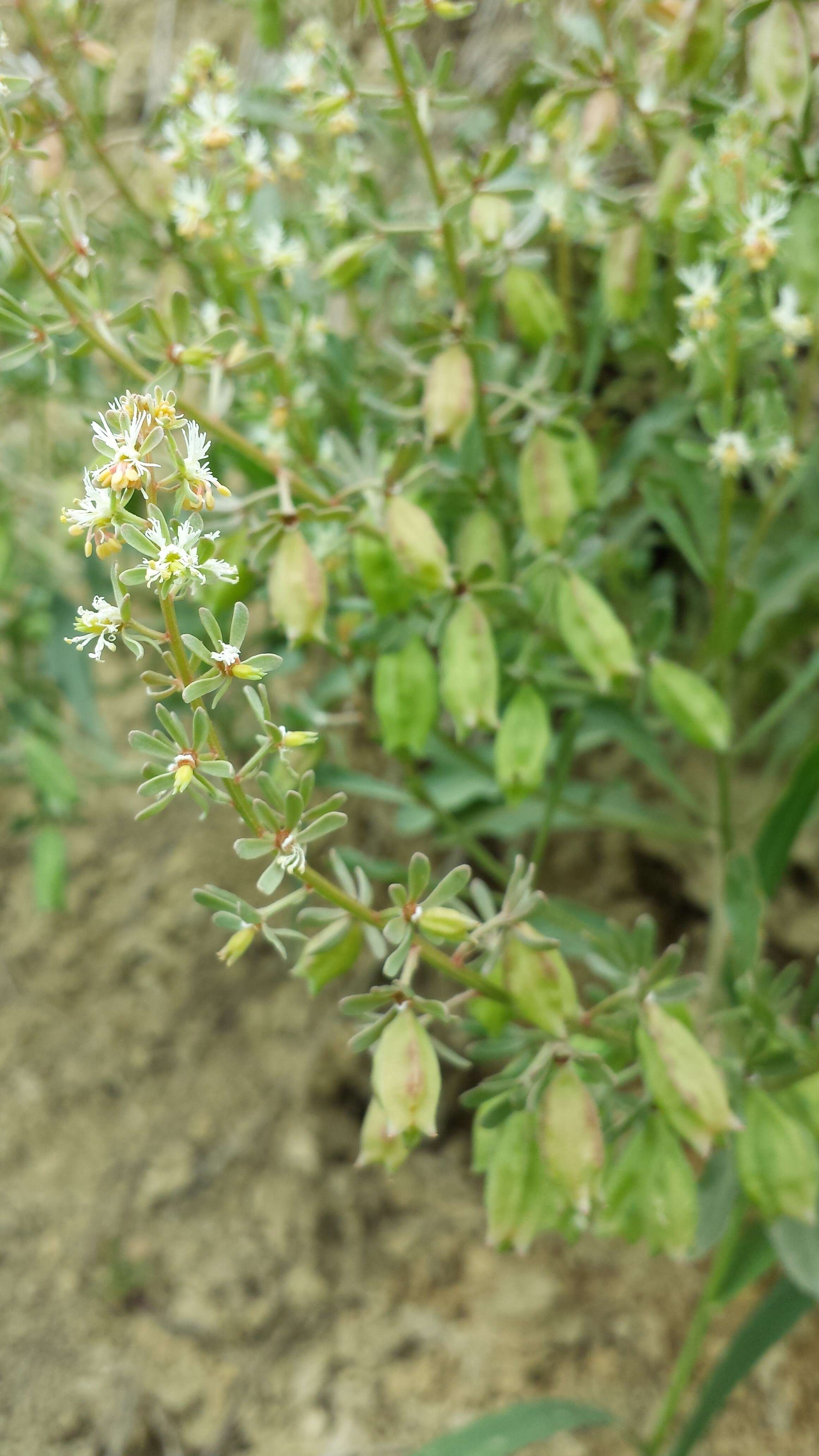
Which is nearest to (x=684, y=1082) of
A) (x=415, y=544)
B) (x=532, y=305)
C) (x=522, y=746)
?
(x=522, y=746)

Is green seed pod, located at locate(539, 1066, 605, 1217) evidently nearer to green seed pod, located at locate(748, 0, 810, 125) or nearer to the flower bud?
the flower bud

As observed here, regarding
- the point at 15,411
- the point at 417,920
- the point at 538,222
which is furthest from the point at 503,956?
the point at 15,411

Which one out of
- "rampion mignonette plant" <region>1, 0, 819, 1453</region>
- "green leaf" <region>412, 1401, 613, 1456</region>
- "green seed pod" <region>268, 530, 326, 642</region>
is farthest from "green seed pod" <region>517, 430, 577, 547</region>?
"green leaf" <region>412, 1401, 613, 1456</region>

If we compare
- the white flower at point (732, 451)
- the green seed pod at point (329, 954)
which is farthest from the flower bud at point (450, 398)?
the green seed pod at point (329, 954)

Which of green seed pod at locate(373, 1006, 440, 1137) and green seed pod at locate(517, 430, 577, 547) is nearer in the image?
green seed pod at locate(373, 1006, 440, 1137)

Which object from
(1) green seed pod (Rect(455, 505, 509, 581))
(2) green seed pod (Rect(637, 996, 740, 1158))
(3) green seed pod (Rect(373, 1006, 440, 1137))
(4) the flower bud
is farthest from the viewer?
(1) green seed pod (Rect(455, 505, 509, 581))

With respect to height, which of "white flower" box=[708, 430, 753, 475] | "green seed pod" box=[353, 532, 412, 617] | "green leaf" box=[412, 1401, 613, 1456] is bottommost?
"green leaf" box=[412, 1401, 613, 1456]

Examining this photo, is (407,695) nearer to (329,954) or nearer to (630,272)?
(329,954)
